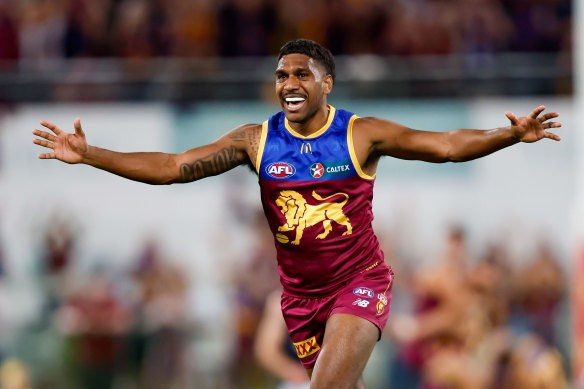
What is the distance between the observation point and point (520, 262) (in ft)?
41.2

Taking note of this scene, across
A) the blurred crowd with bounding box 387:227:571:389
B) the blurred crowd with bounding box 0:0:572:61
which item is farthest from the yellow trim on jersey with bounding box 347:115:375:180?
the blurred crowd with bounding box 0:0:572:61

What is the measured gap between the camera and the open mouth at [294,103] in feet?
21.1

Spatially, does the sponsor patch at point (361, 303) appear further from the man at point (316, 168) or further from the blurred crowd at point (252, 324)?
the blurred crowd at point (252, 324)

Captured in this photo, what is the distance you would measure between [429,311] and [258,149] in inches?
252

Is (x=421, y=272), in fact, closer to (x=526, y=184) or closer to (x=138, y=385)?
(x=526, y=184)

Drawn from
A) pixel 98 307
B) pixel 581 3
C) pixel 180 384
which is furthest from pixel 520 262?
pixel 98 307

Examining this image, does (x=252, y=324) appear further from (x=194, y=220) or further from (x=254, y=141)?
(x=254, y=141)

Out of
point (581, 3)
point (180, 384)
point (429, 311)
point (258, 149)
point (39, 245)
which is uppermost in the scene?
point (581, 3)

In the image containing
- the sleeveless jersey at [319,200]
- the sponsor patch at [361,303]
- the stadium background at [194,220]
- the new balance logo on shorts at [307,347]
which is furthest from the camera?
the stadium background at [194,220]

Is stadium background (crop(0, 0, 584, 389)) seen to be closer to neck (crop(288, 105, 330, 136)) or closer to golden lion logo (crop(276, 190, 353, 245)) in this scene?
neck (crop(288, 105, 330, 136))

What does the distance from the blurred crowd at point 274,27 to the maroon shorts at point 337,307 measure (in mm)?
7058

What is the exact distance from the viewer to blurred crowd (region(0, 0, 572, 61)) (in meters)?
13.3

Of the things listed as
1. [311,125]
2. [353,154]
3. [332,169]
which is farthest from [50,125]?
[353,154]

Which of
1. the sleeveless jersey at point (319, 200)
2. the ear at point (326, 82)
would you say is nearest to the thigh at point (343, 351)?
the sleeveless jersey at point (319, 200)
